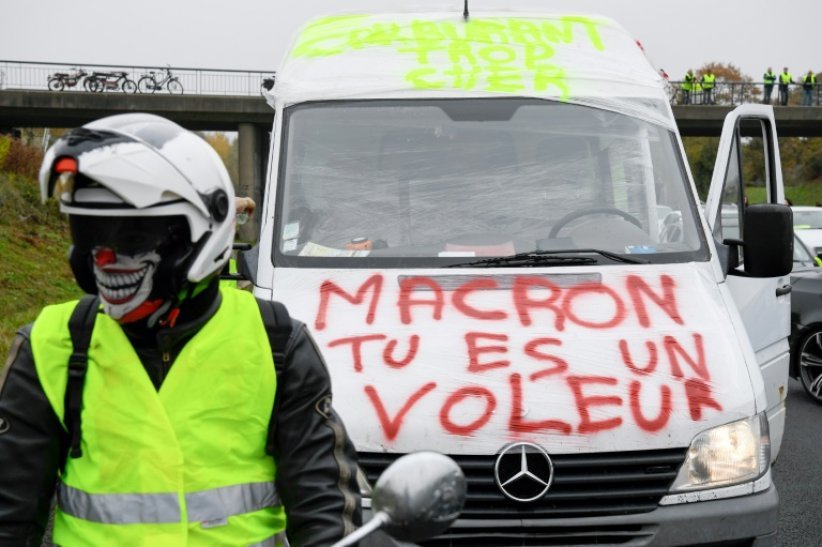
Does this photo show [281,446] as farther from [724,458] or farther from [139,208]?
[724,458]

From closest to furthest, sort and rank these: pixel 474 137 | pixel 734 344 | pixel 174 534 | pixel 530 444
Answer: pixel 174 534
pixel 530 444
pixel 734 344
pixel 474 137

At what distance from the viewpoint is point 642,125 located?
5.66 metres

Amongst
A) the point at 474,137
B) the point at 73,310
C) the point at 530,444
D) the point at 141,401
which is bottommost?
the point at 530,444

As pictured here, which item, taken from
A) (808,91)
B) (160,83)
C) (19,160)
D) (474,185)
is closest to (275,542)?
(474,185)

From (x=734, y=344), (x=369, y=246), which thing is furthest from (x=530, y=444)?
(x=369, y=246)

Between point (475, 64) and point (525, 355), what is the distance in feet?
6.38

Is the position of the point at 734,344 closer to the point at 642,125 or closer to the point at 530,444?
the point at 530,444

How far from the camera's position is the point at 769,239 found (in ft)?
17.3

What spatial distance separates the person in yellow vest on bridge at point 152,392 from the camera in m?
2.36

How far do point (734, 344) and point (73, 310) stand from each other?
276 cm

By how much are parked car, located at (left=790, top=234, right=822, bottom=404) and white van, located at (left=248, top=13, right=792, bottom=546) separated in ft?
15.3

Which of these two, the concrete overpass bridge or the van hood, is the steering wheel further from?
the concrete overpass bridge

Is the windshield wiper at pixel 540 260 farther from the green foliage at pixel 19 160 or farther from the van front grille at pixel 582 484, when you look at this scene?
the green foliage at pixel 19 160

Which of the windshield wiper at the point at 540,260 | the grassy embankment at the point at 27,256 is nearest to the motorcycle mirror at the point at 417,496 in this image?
the windshield wiper at the point at 540,260
